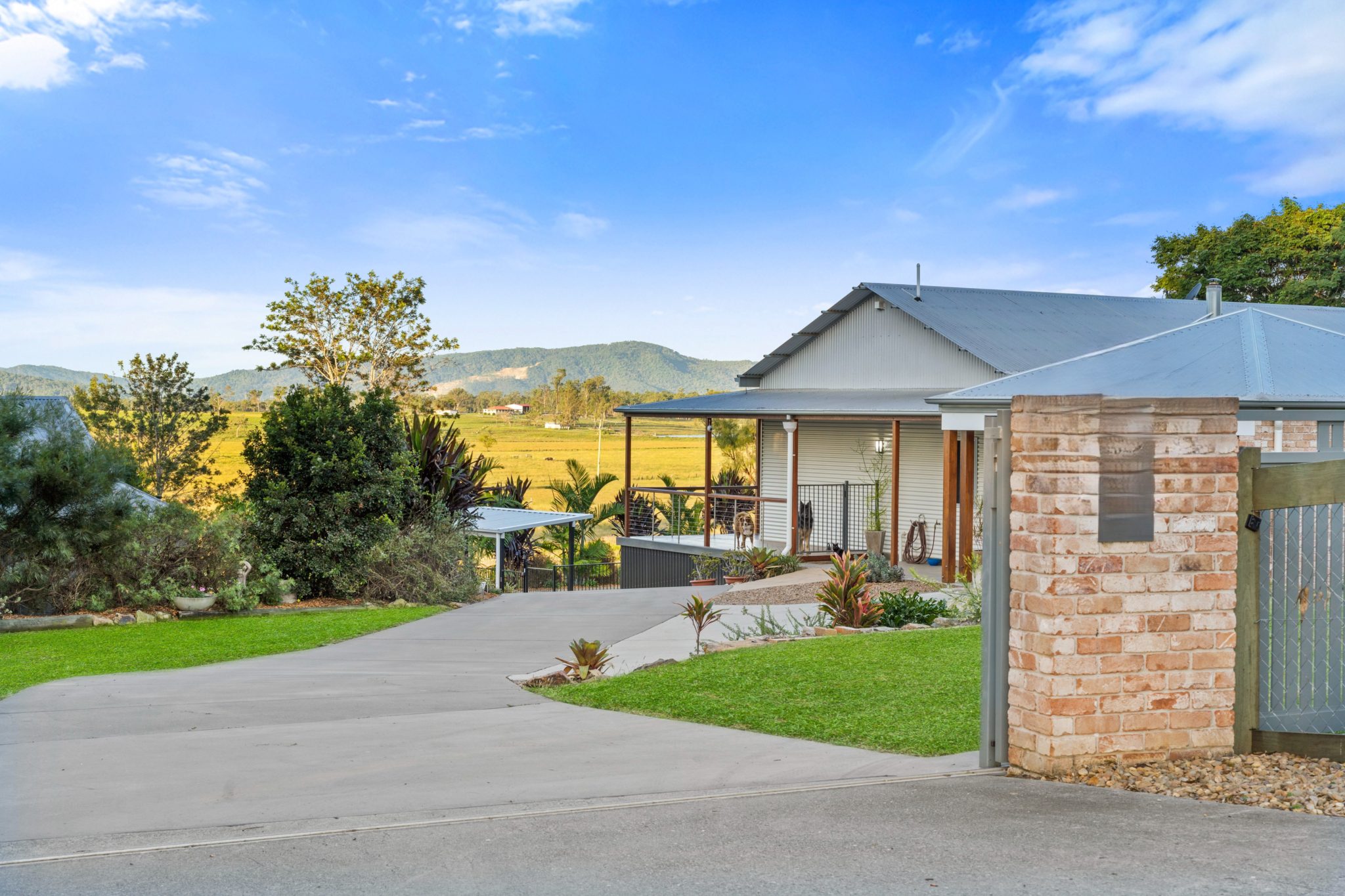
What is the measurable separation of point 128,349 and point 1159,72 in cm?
2879

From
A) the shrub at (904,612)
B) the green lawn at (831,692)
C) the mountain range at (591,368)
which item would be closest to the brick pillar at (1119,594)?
the green lawn at (831,692)

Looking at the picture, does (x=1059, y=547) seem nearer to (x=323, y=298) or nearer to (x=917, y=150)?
(x=323, y=298)

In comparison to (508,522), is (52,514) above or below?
above

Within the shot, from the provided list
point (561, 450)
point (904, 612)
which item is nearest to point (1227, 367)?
point (904, 612)

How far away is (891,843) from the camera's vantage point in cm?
428

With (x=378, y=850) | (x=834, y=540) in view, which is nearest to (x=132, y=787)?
(x=378, y=850)

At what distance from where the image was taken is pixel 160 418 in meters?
29.8

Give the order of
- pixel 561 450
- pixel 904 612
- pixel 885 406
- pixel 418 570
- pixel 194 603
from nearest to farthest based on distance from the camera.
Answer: pixel 904 612 → pixel 194 603 → pixel 418 570 → pixel 885 406 → pixel 561 450

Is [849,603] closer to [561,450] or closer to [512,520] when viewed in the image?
[512,520]

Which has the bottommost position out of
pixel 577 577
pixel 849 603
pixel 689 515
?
pixel 577 577

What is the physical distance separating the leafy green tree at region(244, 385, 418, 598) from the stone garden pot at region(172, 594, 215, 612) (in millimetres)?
1425

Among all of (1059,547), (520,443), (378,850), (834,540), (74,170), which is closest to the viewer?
(378,850)

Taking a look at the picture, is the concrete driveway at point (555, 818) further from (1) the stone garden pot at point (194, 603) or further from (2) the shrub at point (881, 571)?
(2) the shrub at point (881, 571)

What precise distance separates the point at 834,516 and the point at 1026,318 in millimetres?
5300
